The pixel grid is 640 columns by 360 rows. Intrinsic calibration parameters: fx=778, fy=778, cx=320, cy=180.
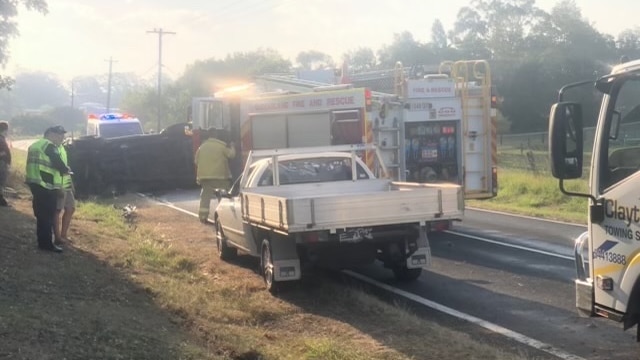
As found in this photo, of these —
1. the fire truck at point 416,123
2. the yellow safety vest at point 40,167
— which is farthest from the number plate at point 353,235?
the fire truck at point 416,123

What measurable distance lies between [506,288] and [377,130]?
573cm

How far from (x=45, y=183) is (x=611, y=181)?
7218mm

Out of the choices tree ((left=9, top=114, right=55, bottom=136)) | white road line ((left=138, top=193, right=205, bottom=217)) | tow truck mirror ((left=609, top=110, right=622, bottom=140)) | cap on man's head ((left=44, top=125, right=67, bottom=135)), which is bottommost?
white road line ((left=138, top=193, right=205, bottom=217))

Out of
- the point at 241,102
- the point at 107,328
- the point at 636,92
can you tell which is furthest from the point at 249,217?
the point at 241,102

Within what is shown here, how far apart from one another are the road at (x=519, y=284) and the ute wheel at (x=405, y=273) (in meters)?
0.09

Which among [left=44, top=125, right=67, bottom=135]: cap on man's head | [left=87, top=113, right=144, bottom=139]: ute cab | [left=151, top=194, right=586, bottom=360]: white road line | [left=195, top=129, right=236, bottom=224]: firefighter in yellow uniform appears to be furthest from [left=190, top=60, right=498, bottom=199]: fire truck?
[left=87, top=113, right=144, bottom=139]: ute cab

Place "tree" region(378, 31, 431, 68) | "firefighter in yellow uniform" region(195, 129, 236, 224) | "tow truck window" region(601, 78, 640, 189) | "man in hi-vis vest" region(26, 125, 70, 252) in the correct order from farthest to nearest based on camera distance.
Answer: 1. "tree" region(378, 31, 431, 68)
2. "firefighter in yellow uniform" region(195, 129, 236, 224)
3. "man in hi-vis vest" region(26, 125, 70, 252)
4. "tow truck window" region(601, 78, 640, 189)

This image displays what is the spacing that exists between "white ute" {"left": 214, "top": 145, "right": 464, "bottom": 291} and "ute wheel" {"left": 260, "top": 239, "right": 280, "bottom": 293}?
0.01 meters

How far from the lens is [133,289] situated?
8.43 meters

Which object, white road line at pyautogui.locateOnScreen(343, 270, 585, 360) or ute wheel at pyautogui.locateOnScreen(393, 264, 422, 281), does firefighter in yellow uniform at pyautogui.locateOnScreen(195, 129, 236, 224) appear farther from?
ute wheel at pyautogui.locateOnScreen(393, 264, 422, 281)

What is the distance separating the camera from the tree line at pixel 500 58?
56312 millimetres

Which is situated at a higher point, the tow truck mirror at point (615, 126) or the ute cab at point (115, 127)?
the ute cab at point (115, 127)

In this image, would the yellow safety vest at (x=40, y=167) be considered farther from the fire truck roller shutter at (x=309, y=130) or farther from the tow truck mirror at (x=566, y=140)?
the tow truck mirror at (x=566, y=140)

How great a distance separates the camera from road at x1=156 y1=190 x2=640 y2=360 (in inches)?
276
